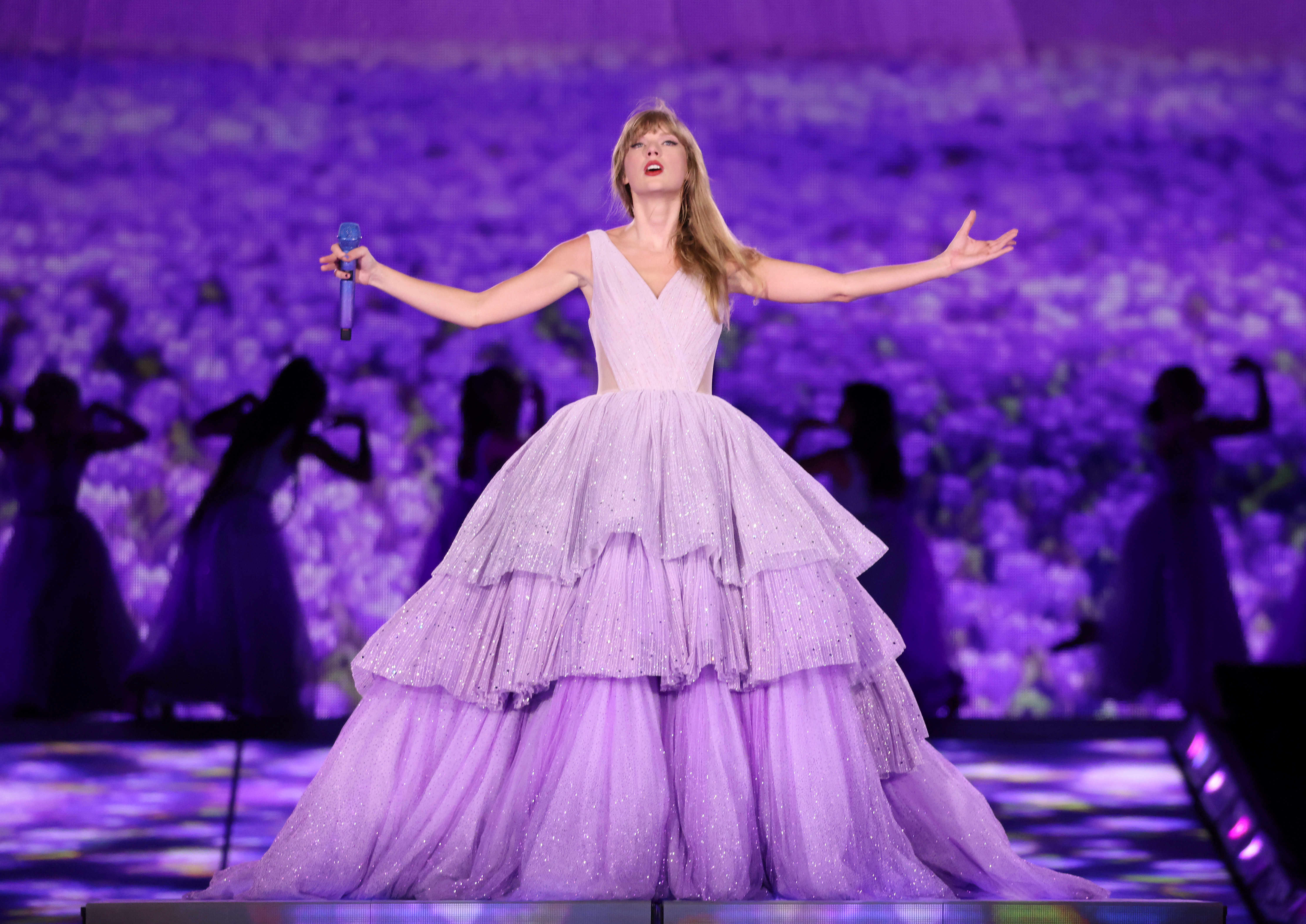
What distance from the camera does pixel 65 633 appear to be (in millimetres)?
3543

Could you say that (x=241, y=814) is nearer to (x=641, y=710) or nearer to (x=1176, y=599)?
(x=641, y=710)

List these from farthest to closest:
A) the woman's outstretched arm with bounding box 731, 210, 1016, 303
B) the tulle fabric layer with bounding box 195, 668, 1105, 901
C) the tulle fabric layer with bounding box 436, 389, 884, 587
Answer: the woman's outstretched arm with bounding box 731, 210, 1016, 303
the tulle fabric layer with bounding box 436, 389, 884, 587
the tulle fabric layer with bounding box 195, 668, 1105, 901

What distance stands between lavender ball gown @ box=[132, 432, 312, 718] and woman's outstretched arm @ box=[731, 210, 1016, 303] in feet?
6.78

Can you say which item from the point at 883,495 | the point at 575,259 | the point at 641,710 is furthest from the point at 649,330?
the point at 883,495

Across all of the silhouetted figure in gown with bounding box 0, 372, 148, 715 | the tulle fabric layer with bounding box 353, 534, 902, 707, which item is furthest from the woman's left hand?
the silhouetted figure in gown with bounding box 0, 372, 148, 715

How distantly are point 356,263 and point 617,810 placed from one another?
2.96 ft

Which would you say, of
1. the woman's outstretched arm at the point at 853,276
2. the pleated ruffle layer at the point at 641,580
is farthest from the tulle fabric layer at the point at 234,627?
the woman's outstretched arm at the point at 853,276

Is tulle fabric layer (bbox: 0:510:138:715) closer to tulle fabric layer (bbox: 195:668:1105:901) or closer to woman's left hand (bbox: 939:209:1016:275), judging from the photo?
tulle fabric layer (bbox: 195:668:1105:901)

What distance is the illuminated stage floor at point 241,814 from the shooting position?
7.75 feet

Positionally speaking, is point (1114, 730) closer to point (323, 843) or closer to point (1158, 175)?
point (1158, 175)

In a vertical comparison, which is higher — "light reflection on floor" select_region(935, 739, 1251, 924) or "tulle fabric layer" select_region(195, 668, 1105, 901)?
"tulle fabric layer" select_region(195, 668, 1105, 901)

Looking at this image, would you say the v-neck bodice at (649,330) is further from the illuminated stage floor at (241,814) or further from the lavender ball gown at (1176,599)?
the lavender ball gown at (1176,599)

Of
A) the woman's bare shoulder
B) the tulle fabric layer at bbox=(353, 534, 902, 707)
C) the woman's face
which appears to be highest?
the woman's face

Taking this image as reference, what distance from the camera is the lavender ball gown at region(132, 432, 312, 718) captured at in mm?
3512
